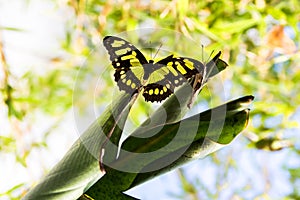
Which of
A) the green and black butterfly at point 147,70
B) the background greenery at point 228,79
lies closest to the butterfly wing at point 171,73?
the green and black butterfly at point 147,70

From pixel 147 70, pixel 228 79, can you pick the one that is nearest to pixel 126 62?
pixel 147 70

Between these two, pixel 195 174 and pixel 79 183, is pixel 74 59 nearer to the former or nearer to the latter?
pixel 195 174

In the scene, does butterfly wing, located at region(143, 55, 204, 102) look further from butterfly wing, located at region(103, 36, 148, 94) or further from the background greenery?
the background greenery

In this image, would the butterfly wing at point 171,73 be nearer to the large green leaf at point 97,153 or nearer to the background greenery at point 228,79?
the large green leaf at point 97,153

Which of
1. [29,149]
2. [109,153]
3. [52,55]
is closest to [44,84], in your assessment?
[52,55]

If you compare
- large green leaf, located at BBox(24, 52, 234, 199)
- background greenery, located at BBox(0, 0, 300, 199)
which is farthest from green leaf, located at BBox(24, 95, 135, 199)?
background greenery, located at BBox(0, 0, 300, 199)
